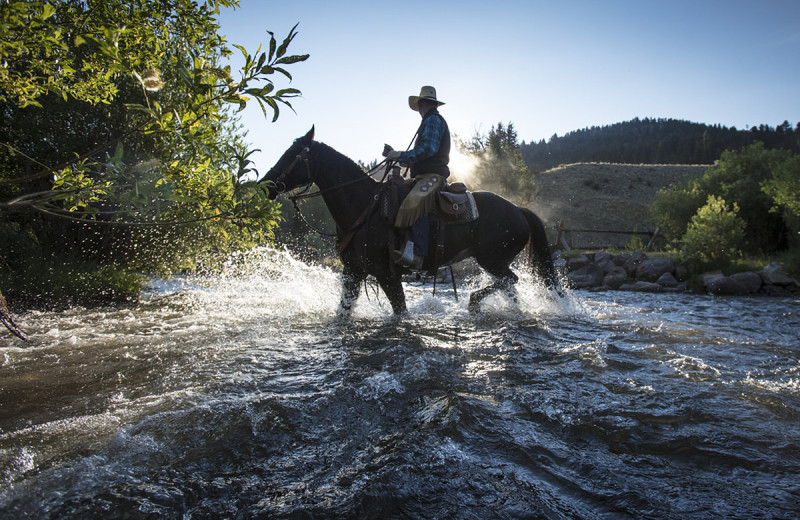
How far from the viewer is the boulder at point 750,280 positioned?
43.6 feet

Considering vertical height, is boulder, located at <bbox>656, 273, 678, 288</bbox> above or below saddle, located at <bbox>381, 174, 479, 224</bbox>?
below

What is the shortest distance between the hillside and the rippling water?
45300mm

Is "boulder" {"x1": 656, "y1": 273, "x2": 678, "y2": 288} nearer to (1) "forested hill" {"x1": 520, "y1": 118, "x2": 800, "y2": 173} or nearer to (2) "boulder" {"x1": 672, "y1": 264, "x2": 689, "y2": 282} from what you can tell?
(2) "boulder" {"x1": 672, "y1": 264, "x2": 689, "y2": 282}

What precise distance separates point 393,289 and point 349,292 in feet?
2.32

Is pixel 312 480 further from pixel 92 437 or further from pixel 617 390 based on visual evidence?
pixel 617 390

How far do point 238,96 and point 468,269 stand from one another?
1796 cm

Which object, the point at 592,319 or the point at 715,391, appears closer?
the point at 715,391

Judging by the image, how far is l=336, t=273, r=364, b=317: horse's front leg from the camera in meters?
6.34

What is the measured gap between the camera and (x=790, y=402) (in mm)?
3078

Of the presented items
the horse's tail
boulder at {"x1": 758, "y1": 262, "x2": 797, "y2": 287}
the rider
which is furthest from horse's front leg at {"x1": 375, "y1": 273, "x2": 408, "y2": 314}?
boulder at {"x1": 758, "y1": 262, "x2": 797, "y2": 287}

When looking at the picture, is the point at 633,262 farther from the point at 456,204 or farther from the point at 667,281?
the point at 456,204

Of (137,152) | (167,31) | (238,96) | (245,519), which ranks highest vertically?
(137,152)

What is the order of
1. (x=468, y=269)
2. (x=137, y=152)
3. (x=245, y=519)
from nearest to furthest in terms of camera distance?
(x=245, y=519)
(x=137, y=152)
(x=468, y=269)

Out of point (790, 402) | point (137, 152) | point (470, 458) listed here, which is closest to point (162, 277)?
point (137, 152)
